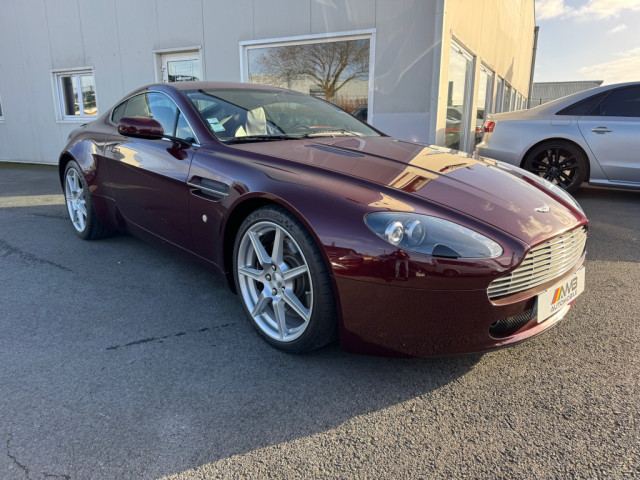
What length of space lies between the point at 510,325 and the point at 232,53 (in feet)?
24.4

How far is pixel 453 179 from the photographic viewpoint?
2.28 meters

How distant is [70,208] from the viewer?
4.33 m

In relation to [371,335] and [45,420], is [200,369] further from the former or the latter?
[371,335]

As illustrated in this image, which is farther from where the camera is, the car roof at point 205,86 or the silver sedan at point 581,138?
the silver sedan at point 581,138

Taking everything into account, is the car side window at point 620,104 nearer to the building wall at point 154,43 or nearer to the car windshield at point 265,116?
the building wall at point 154,43

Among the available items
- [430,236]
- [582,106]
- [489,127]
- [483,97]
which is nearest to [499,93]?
[483,97]

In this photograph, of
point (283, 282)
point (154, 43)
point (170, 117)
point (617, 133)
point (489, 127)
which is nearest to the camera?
point (283, 282)

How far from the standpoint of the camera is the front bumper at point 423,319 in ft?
5.86

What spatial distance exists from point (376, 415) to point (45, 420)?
4.25ft

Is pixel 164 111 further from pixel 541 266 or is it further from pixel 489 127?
pixel 489 127

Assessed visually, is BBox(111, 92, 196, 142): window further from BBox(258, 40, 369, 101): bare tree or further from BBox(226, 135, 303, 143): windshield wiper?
BBox(258, 40, 369, 101): bare tree

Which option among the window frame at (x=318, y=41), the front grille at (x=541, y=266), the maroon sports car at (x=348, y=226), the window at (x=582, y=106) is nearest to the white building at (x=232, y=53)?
the window frame at (x=318, y=41)

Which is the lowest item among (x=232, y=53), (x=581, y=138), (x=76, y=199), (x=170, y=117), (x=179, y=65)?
(x=76, y=199)

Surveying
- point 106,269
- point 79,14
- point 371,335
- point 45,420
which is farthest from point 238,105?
point 79,14
